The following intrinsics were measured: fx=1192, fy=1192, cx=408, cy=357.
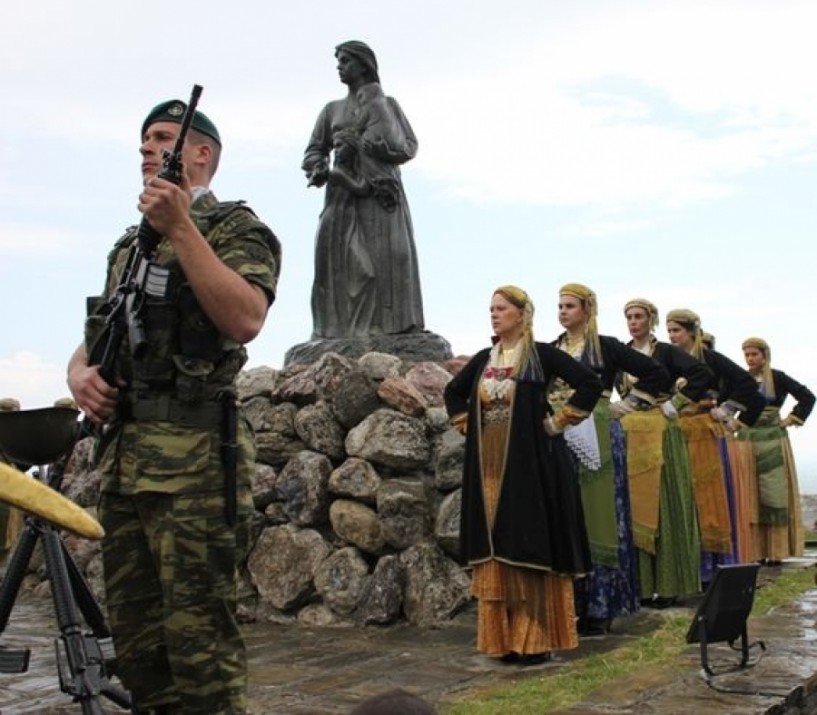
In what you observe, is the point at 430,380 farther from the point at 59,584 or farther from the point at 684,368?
the point at 59,584

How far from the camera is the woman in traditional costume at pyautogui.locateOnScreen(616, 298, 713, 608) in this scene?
767cm

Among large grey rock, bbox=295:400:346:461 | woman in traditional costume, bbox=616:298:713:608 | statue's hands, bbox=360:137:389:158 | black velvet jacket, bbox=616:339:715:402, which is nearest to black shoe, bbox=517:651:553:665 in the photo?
woman in traditional costume, bbox=616:298:713:608

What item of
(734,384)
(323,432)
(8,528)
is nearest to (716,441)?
(734,384)

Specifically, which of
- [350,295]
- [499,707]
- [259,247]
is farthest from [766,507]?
[259,247]

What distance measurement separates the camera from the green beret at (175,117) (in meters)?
3.27

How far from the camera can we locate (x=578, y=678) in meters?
5.29

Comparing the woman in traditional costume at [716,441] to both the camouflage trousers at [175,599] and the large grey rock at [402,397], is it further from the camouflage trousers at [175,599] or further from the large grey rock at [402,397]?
the camouflage trousers at [175,599]

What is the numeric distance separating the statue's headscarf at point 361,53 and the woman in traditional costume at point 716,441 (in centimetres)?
287

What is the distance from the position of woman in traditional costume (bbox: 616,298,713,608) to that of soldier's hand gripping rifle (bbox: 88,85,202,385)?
16.8 ft

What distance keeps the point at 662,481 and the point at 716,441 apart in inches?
43.5

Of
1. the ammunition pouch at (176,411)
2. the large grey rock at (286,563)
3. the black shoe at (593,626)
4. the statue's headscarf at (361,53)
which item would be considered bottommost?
the black shoe at (593,626)

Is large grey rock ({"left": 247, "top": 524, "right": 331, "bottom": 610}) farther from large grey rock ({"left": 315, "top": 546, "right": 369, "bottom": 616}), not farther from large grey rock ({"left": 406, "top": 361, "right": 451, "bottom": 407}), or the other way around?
large grey rock ({"left": 406, "top": 361, "right": 451, "bottom": 407})

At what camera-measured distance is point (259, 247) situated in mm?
3164

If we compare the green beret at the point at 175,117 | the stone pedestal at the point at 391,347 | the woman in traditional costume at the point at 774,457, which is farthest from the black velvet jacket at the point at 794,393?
the green beret at the point at 175,117
